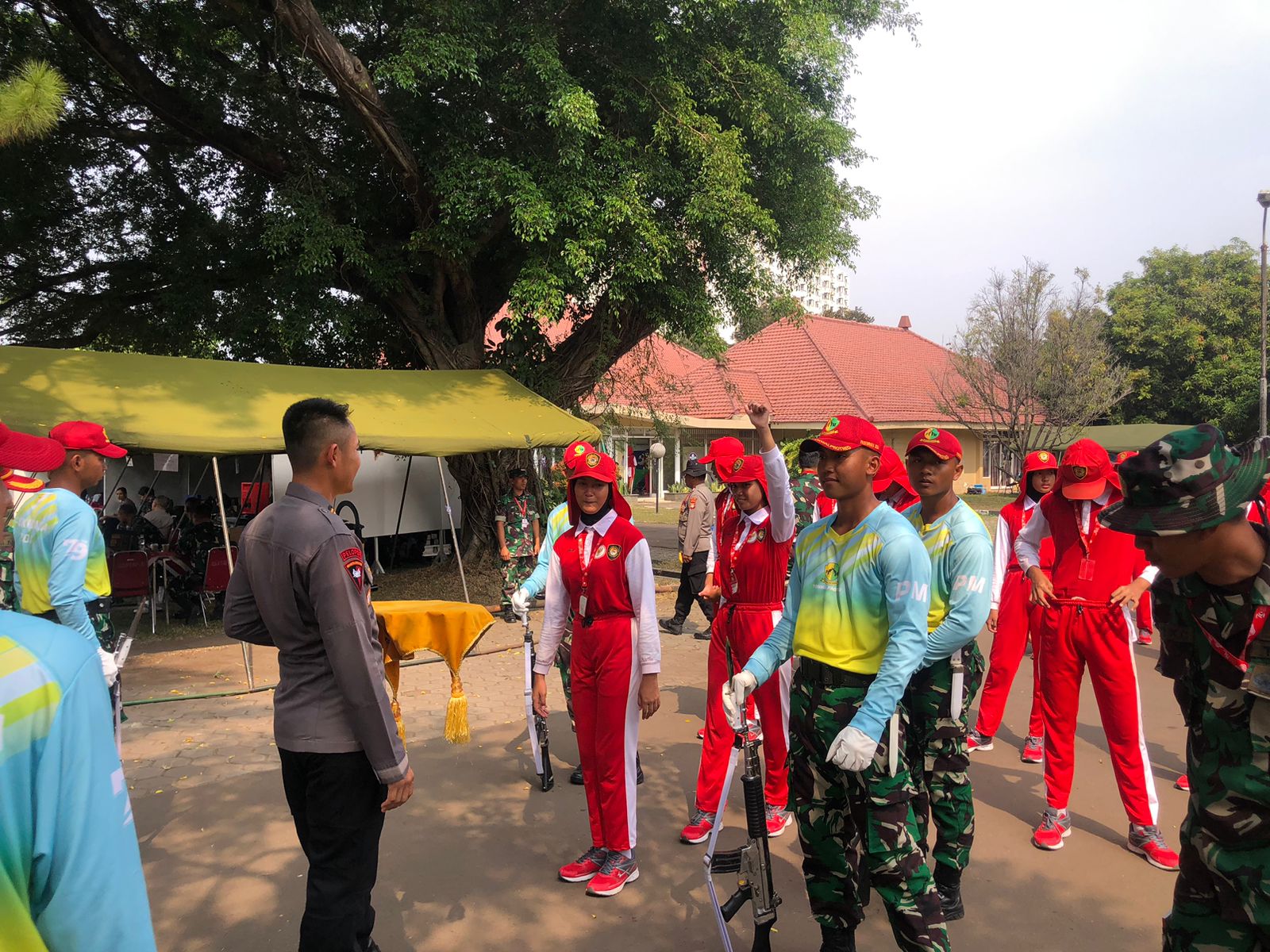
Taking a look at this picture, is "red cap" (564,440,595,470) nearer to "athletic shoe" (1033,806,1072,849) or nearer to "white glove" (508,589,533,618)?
"white glove" (508,589,533,618)

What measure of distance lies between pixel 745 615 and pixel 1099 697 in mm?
1890

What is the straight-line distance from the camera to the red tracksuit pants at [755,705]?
443 centimetres

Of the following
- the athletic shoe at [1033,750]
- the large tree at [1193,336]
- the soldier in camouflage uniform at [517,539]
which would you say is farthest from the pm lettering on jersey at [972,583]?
the large tree at [1193,336]

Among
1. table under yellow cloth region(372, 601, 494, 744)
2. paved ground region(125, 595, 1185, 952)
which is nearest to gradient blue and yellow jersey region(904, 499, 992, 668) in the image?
paved ground region(125, 595, 1185, 952)

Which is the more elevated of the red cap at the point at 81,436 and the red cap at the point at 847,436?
the red cap at the point at 81,436

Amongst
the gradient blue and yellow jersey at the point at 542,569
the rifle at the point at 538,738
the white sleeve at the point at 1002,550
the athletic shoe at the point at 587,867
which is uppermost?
the gradient blue and yellow jersey at the point at 542,569

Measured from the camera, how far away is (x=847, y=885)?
297 centimetres

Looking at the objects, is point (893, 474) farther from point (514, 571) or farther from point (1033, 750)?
point (514, 571)

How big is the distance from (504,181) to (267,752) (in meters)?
7.37

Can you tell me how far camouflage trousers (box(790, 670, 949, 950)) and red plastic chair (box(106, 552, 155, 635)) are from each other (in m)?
8.47

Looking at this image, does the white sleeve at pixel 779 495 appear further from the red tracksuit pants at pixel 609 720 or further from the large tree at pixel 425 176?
the large tree at pixel 425 176

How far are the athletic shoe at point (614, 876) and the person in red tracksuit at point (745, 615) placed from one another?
53cm

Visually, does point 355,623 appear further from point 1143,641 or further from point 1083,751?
point 1083,751

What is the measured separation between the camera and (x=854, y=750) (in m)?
2.65
